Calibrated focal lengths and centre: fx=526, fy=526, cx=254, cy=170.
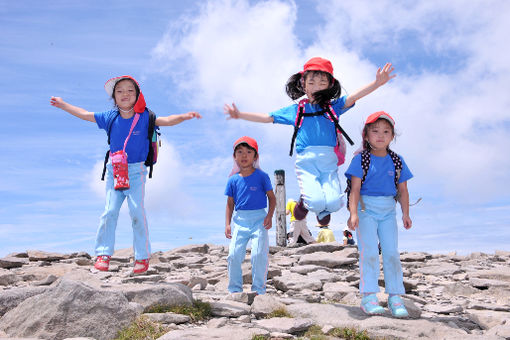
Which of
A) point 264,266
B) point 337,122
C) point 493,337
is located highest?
point 337,122

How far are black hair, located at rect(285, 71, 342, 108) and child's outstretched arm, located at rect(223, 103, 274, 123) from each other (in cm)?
57

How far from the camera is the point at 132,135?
286 inches

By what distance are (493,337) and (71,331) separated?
14.5 ft

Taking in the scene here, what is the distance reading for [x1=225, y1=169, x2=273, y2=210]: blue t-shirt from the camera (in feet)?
23.5

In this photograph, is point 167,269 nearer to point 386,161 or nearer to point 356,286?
point 356,286

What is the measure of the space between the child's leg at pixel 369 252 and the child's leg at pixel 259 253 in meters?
1.48

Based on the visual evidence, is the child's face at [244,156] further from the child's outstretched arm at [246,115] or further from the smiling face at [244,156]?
the child's outstretched arm at [246,115]

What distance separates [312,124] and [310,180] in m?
0.73

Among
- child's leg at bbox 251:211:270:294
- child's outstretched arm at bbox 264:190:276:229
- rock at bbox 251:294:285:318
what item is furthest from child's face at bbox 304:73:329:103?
rock at bbox 251:294:285:318

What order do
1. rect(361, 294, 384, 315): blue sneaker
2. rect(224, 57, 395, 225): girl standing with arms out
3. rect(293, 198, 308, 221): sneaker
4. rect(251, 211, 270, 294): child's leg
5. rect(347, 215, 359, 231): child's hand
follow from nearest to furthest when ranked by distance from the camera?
rect(347, 215, 359, 231): child's hand, rect(361, 294, 384, 315): blue sneaker, rect(224, 57, 395, 225): girl standing with arms out, rect(293, 198, 308, 221): sneaker, rect(251, 211, 270, 294): child's leg

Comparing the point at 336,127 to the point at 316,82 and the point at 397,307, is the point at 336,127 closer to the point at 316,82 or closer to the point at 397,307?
the point at 316,82

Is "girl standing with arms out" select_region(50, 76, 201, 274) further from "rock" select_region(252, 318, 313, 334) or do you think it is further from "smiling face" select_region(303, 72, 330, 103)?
"rock" select_region(252, 318, 313, 334)

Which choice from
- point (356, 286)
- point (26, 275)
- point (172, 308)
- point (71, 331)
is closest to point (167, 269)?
point (26, 275)

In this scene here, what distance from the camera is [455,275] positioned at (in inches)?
425
